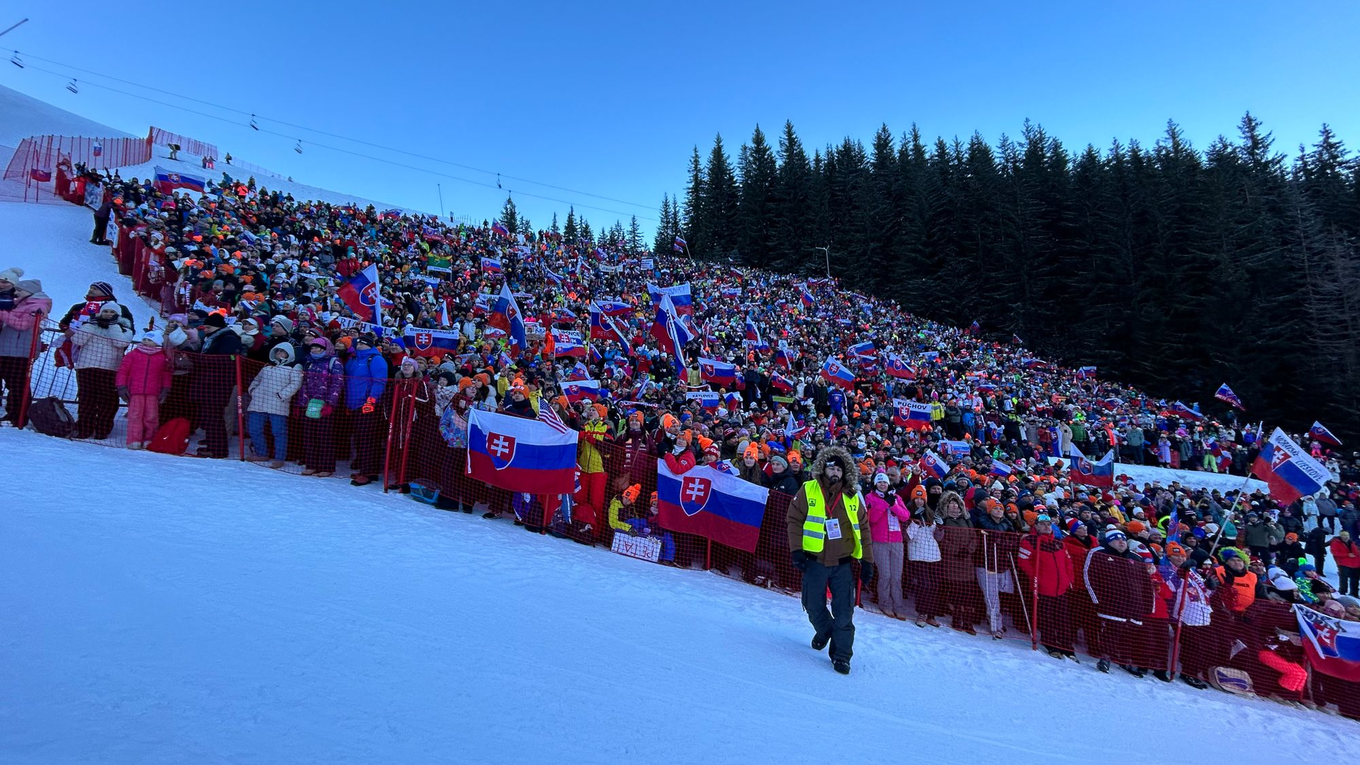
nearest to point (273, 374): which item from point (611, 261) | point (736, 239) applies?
point (611, 261)

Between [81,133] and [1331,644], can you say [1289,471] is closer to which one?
[1331,644]

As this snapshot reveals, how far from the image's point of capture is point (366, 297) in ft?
41.3

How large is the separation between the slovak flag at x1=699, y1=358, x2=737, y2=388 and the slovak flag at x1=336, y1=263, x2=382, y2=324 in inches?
357

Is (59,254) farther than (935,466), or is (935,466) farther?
(59,254)

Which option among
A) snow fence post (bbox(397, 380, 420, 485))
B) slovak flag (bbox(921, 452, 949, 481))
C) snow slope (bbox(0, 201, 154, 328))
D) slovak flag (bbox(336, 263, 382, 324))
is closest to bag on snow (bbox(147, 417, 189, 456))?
snow fence post (bbox(397, 380, 420, 485))

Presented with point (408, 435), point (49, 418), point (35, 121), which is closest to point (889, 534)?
point (408, 435)

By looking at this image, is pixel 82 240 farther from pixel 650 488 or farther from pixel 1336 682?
pixel 1336 682

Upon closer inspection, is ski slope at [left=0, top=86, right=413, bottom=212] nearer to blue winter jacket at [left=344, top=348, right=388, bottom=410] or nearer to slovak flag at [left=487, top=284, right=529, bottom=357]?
slovak flag at [left=487, top=284, right=529, bottom=357]

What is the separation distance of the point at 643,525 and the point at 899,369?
694 inches

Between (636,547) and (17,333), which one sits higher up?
(17,333)

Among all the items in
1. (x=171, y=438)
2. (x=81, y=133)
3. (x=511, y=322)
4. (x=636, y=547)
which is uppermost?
(x=81, y=133)

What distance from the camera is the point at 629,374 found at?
17250 mm

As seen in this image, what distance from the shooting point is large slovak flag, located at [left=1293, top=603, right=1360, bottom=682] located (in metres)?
7.14

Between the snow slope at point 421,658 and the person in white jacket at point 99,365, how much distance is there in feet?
2.13
